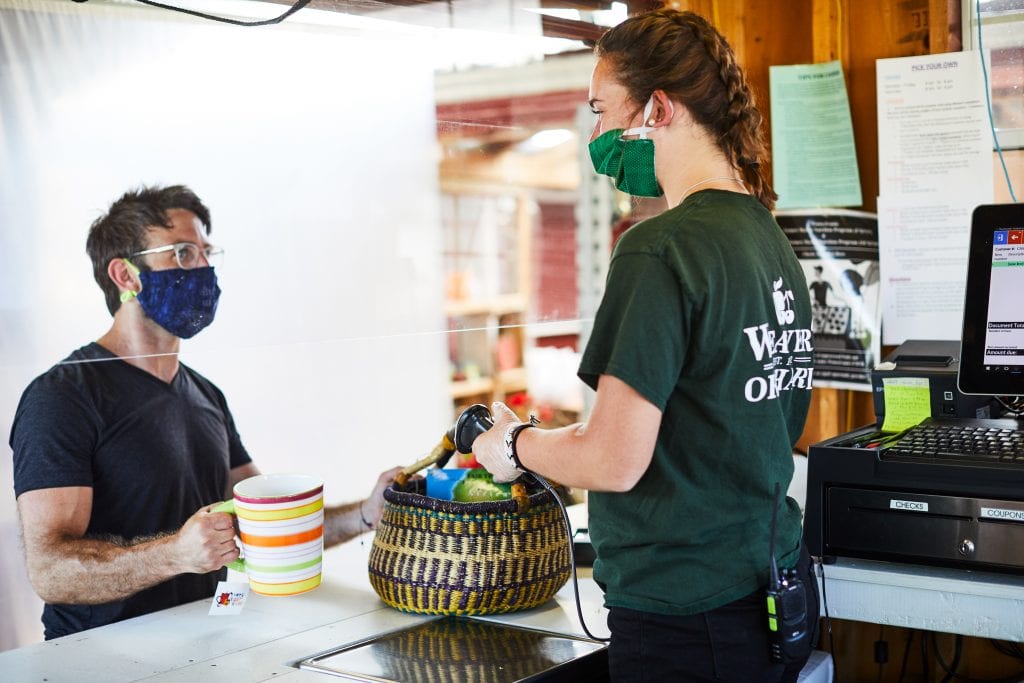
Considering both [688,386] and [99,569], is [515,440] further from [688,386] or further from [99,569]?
[99,569]

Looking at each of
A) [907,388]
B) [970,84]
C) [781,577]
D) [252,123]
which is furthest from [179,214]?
[970,84]

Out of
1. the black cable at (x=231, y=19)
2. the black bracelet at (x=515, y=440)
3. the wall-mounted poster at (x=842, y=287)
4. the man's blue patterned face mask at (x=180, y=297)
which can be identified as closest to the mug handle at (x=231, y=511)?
the man's blue patterned face mask at (x=180, y=297)

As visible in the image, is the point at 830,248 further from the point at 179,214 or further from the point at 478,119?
the point at 179,214

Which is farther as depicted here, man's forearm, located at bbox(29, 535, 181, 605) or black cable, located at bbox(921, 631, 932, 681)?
black cable, located at bbox(921, 631, 932, 681)

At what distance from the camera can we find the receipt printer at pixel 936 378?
5.86 feet

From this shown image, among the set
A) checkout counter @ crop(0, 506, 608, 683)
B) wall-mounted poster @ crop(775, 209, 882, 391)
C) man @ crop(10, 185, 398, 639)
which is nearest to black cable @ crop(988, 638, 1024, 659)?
wall-mounted poster @ crop(775, 209, 882, 391)

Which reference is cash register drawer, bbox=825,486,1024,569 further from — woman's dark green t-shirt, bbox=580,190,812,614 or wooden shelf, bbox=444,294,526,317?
wooden shelf, bbox=444,294,526,317

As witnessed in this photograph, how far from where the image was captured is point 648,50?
1237mm

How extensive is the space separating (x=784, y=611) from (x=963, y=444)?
0.56 metres

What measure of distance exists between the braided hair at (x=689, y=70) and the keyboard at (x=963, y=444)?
1.83ft

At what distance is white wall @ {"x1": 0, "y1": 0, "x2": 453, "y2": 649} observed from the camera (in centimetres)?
147

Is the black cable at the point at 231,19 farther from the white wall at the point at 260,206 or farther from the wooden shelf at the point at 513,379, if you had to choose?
the wooden shelf at the point at 513,379

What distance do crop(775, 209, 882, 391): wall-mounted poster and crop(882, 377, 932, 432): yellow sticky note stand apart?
341mm

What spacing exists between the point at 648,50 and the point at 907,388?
90cm
